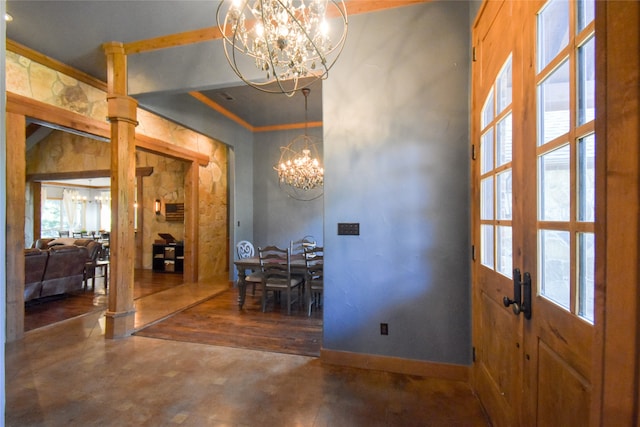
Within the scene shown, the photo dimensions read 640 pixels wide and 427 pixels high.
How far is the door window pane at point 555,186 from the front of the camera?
3.42ft

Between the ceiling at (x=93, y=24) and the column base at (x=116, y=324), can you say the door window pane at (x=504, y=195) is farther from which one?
the column base at (x=116, y=324)

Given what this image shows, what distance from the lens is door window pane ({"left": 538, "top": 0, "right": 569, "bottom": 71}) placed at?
3.44 feet

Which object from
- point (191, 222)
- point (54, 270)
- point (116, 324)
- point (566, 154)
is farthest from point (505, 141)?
point (54, 270)

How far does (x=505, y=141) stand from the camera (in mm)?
1608

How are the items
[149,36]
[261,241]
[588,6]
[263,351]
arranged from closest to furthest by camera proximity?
[588,6], [263,351], [149,36], [261,241]

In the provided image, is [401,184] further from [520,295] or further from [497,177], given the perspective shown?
[520,295]

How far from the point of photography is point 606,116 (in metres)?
0.60

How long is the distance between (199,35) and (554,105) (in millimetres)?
3147

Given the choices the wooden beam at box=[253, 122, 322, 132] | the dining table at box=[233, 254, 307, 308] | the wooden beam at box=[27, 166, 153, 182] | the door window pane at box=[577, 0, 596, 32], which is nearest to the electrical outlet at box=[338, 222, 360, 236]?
the dining table at box=[233, 254, 307, 308]

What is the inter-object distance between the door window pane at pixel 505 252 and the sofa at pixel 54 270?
19.2 ft

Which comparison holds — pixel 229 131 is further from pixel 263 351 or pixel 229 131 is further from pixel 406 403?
pixel 406 403

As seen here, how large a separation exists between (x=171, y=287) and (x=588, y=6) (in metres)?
6.26

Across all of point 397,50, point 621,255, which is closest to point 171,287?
point 397,50

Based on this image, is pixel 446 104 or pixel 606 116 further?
pixel 446 104
